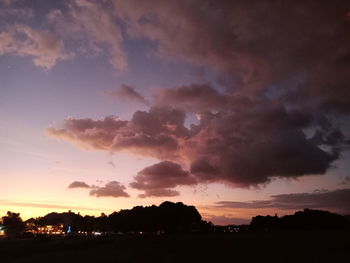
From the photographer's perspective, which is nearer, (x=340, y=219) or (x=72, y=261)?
(x=72, y=261)

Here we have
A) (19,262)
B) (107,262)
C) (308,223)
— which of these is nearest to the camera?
(107,262)

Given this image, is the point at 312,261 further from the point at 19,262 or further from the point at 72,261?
the point at 19,262

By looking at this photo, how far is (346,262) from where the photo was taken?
40.9m

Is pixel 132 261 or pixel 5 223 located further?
pixel 5 223

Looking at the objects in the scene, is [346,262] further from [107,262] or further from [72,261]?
[72,261]

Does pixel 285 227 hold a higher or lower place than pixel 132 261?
higher

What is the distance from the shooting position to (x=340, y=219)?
195250mm

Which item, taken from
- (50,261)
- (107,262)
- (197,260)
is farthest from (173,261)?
(50,261)

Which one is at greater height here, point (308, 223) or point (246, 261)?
point (308, 223)

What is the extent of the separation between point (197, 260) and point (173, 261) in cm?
318

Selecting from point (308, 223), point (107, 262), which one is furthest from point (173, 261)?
point (308, 223)

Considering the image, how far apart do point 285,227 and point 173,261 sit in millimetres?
174114

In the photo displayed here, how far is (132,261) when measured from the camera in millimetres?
41219

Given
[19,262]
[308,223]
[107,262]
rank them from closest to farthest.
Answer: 1. [107,262]
2. [19,262]
3. [308,223]
